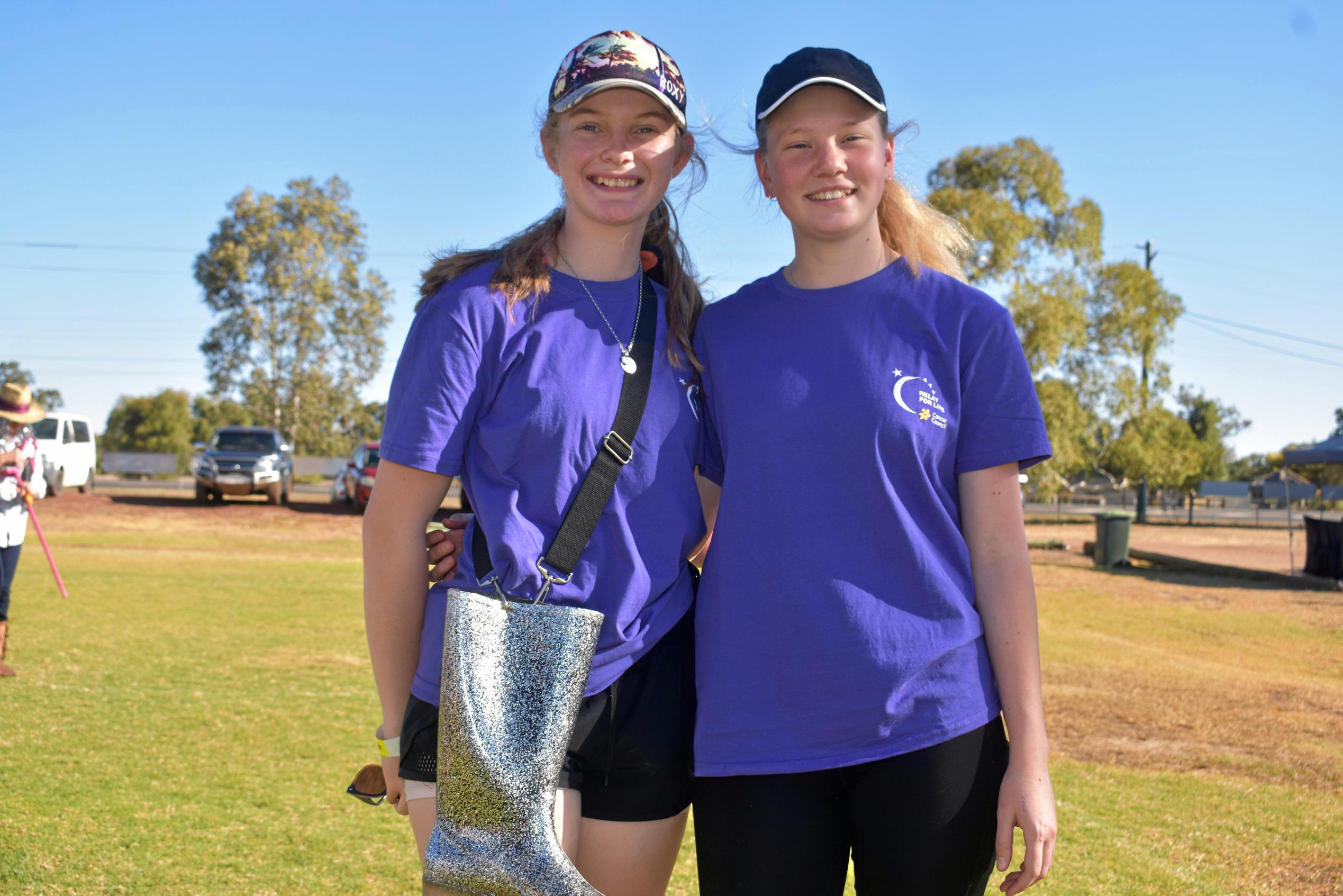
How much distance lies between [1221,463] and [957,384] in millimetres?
79260

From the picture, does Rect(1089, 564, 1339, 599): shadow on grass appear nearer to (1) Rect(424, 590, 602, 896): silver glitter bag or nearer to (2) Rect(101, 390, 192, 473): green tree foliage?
(1) Rect(424, 590, 602, 896): silver glitter bag

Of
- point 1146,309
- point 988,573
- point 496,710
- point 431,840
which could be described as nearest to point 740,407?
point 988,573

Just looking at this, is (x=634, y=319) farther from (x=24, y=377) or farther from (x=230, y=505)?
(x=24, y=377)

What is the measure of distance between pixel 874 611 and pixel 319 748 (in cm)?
420

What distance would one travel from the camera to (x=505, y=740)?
165cm

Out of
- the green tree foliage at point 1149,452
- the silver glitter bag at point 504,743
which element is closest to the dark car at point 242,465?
the green tree foliage at point 1149,452

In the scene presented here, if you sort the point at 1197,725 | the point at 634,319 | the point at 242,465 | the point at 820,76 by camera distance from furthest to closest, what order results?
1. the point at 242,465
2. the point at 1197,725
3. the point at 634,319
4. the point at 820,76

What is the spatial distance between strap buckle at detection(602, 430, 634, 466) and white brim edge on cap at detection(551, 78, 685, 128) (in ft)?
2.14

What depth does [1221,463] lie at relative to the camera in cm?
7156

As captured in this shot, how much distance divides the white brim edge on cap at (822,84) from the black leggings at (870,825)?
3.78ft

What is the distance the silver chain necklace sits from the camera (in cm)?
192

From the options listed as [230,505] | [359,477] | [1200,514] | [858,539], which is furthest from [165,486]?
[1200,514]

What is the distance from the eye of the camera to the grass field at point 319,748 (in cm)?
370

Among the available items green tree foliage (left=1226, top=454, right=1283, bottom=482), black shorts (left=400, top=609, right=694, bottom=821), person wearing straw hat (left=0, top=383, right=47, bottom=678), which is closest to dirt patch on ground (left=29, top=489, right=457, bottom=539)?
person wearing straw hat (left=0, top=383, right=47, bottom=678)
